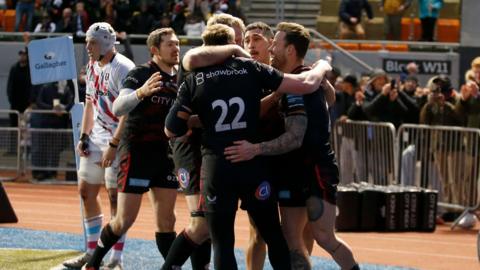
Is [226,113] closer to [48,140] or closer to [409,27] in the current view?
[48,140]

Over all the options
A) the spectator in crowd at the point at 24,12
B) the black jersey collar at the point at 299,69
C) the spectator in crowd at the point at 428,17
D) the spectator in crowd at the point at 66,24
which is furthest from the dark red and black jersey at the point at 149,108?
the spectator in crowd at the point at 24,12

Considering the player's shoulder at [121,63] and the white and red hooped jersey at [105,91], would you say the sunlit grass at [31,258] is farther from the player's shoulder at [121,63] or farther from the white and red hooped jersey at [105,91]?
the player's shoulder at [121,63]

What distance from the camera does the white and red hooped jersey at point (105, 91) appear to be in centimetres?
1095

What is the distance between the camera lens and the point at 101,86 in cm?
1102

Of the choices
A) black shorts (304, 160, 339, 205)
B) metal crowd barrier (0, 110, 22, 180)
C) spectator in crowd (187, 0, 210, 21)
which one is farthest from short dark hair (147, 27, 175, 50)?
spectator in crowd (187, 0, 210, 21)

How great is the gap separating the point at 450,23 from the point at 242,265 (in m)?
14.7

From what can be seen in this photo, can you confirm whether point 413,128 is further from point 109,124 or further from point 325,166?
point 325,166

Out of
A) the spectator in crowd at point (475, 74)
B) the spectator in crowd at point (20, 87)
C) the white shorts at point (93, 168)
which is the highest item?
the white shorts at point (93, 168)

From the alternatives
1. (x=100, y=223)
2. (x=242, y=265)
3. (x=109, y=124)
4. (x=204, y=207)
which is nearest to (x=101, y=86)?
(x=109, y=124)

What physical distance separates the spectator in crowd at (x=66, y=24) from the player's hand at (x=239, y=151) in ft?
57.3

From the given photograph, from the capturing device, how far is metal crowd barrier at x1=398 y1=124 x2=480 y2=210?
16.1 m

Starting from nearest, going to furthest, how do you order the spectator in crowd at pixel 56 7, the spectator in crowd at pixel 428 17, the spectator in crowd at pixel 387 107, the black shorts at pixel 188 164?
the black shorts at pixel 188 164
the spectator in crowd at pixel 387 107
the spectator in crowd at pixel 428 17
the spectator in crowd at pixel 56 7

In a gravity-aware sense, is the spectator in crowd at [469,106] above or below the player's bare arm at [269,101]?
below

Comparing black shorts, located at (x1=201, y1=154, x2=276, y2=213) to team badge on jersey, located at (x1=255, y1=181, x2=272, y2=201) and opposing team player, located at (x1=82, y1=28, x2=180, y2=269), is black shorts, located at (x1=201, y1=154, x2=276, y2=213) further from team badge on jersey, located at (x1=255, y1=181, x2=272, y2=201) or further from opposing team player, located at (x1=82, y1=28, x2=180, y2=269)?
opposing team player, located at (x1=82, y1=28, x2=180, y2=269)
